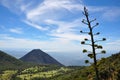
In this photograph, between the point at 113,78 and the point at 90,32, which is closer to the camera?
the point at 90,32

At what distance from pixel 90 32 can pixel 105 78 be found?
72.4 m

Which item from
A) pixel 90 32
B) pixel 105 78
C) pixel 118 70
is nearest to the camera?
pixel 90 32

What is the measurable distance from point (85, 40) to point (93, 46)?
156 cm

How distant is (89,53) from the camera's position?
27969 mm

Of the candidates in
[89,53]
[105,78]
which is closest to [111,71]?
[105,78]

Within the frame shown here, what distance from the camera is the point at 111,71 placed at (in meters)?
96.5

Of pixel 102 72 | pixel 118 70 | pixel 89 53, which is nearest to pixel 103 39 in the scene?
pixel 89 53

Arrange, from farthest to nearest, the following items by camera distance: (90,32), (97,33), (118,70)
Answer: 1. (118,70)
2. (90,32)
3. (97,33)

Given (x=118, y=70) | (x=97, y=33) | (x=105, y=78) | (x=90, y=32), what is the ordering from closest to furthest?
1. (x=97, y=33)
2. (x=90, y=32)
3. (x=118, y=70)
4. (x=105, y=78)

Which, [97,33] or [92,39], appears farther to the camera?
[92,39]

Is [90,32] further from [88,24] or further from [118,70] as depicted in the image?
[118,70]

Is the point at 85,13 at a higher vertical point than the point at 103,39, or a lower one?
higher

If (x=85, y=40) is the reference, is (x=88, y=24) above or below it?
above

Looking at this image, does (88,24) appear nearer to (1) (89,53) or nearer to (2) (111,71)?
(1) (89,53)
